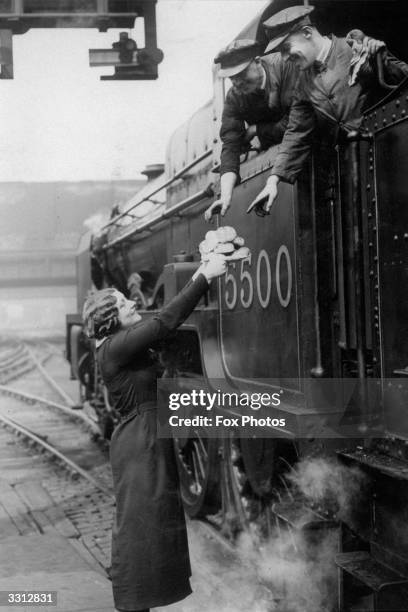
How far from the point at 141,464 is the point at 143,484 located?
8 cm

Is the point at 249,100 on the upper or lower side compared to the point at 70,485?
upper

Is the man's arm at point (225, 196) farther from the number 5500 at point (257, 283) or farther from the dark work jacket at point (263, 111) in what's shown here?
the number 5500 at point (257, 283)

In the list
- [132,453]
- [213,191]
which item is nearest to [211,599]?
[132,453]

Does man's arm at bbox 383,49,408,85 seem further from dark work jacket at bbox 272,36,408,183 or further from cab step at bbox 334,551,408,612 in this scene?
cab step at bbox 334,551,408,612

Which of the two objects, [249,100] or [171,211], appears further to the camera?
[171,211]

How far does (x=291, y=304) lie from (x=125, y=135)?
2894mm

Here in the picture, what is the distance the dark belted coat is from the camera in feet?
8.82

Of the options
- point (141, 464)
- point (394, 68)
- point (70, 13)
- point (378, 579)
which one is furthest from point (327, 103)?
point (70, 13)

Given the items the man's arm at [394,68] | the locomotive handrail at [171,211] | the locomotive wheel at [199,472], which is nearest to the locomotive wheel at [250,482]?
the locomotive wheel at [199,472]

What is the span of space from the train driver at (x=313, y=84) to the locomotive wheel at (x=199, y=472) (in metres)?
2.22

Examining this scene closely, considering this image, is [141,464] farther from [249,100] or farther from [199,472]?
[199,472]

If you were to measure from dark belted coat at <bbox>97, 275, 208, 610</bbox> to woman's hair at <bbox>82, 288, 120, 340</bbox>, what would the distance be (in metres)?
0.04

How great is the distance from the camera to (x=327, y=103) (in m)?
2.55

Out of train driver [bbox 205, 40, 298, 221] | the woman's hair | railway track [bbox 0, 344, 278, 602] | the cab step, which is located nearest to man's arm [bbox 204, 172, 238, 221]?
train driver [bbox 205, 40, 298, 221]
